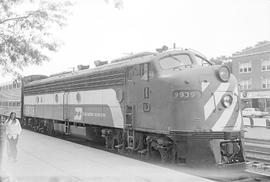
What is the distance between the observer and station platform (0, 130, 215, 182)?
8.16 m

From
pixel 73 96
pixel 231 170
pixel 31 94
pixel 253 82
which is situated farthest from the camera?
pixel 253 82

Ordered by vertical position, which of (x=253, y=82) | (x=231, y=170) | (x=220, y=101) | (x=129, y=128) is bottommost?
(x=231, y=170)

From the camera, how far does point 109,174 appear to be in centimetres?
861

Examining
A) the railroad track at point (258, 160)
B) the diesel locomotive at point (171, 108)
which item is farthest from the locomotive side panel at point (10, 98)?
the railroad track at point (258, 160)

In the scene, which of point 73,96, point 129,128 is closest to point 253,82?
point 73,96

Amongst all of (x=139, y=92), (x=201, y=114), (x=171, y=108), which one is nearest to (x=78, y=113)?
(x=139, y=92)

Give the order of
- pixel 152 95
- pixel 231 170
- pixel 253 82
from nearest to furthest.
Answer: pixel 231 170
pixel 152 95
pixel 253 82

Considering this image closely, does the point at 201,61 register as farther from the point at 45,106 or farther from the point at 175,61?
the point at 45,106

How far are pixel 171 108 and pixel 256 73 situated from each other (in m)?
44.6

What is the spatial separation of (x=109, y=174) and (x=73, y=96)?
312 inches

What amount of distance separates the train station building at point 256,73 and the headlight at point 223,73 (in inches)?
1593

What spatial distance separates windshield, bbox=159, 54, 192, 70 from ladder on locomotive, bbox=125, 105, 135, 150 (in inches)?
66.6

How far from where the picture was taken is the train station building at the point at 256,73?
50.2 meters

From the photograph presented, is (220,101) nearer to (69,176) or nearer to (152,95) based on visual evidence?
(152,95)
